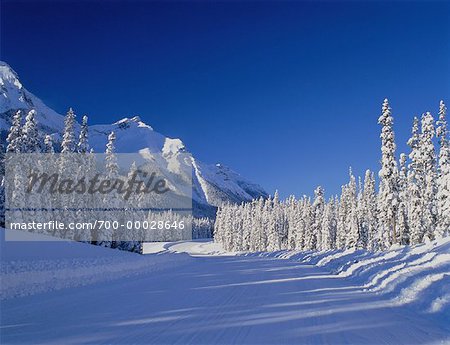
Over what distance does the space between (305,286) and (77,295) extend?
10.1m

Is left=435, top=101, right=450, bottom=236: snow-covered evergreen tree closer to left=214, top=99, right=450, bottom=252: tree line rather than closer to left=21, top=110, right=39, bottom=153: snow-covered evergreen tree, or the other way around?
left=214, top=99, right=450, bottom=252: tree line

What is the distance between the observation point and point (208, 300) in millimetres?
14508

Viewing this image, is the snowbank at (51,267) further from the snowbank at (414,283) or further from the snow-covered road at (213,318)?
the snowbank at (414,283)

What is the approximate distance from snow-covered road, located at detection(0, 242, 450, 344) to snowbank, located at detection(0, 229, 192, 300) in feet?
2.91

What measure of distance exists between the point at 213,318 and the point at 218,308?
65.3 inches

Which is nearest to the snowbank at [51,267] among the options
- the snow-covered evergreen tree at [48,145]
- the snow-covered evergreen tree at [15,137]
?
the snow-covered evergreen tree at [15,137]

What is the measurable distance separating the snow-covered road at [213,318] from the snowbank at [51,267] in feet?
2.91

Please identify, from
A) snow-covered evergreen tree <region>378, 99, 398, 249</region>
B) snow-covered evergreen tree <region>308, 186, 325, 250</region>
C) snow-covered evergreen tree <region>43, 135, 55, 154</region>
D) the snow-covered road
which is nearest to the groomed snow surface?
the snow-covered road

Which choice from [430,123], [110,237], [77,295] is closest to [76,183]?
[110,237]

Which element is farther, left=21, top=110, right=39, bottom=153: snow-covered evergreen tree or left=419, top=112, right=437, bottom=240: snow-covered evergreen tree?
left=419, top=112, right=437, bottom=240: snow-covered evergreen tree

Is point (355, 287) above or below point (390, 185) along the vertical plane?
below

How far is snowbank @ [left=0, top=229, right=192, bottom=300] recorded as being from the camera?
1548 cm

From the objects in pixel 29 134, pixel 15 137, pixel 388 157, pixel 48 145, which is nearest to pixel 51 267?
pixel 29 134

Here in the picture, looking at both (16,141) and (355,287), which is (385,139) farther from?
(16,141)
